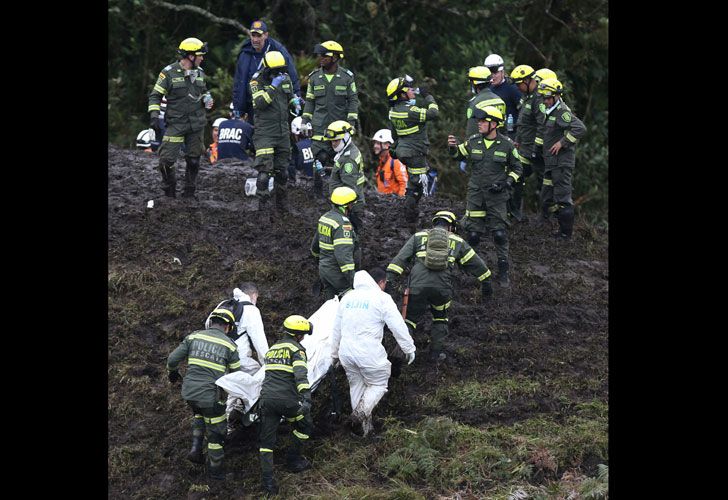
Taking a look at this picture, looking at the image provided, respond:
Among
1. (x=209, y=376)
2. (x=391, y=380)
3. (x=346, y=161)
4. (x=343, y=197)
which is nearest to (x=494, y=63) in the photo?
(x=346, y=161)

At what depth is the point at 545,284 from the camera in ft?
52.0

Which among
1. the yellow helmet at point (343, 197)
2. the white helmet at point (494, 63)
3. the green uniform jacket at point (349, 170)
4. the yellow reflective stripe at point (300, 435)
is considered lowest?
the yellow reflective stripe at point (300, 435)

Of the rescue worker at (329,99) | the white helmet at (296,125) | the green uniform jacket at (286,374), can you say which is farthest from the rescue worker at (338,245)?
the white helmet at (296,125)

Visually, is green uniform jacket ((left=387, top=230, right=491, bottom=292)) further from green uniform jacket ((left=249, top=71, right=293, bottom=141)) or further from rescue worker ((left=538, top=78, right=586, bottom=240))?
green uniform jacket ((left=249, top=71, right=293, bottom=141))

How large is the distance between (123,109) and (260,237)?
11723 mm

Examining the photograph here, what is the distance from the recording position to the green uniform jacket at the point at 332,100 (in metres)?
16.7

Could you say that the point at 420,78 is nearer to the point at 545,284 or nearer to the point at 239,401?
the point at 545,284

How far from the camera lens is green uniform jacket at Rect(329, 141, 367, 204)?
15.0 meters

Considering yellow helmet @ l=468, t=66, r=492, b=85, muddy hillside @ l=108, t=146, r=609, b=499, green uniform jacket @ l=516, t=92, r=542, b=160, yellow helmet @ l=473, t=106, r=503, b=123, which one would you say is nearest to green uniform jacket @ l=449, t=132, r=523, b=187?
yellow helmet @ l=473, t=106, r=503, b=123

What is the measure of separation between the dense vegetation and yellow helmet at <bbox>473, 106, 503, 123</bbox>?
33.9ft

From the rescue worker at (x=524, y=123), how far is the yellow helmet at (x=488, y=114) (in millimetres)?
1875

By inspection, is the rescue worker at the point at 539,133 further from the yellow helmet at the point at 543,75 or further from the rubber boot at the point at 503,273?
the rubber boot at the point at 503,273

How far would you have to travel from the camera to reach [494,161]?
15039 millimetres

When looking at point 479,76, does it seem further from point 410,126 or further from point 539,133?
point 539,133
